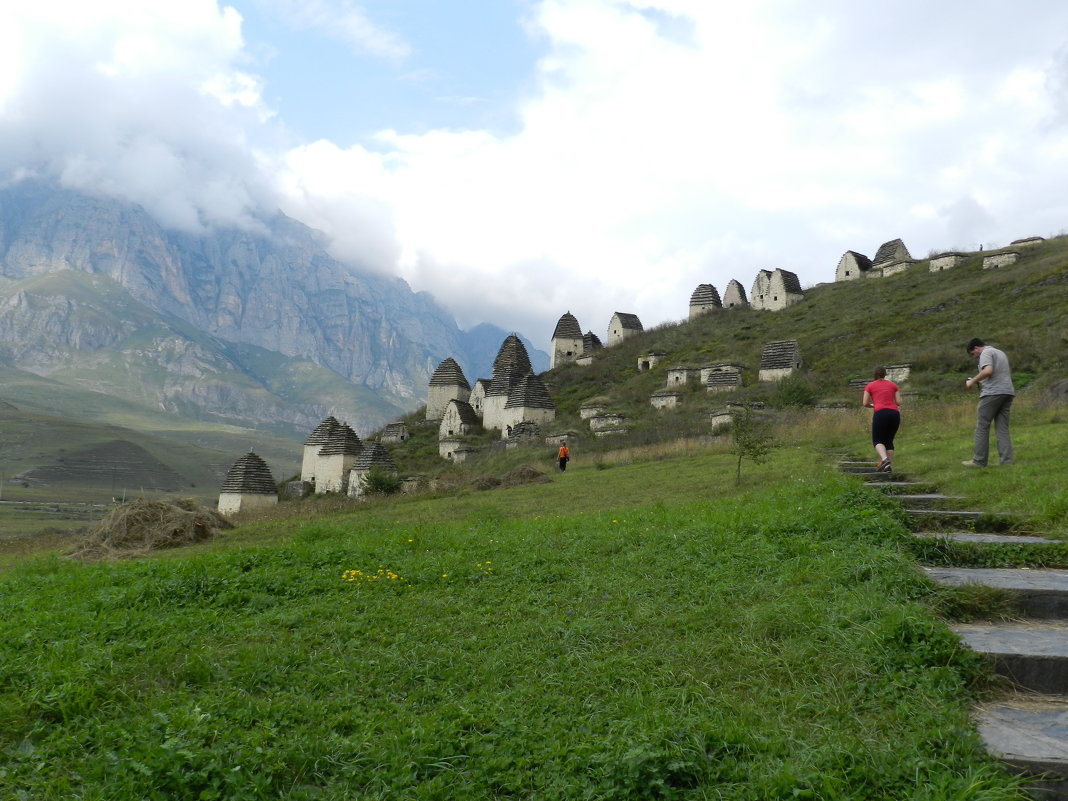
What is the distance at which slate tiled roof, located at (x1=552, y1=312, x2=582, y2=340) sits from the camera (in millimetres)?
73438

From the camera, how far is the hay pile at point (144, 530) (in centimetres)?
1658

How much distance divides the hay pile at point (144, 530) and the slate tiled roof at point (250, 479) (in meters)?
19.1

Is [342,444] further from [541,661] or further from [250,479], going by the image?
[541,661]

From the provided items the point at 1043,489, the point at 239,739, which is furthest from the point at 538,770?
the point at 1043,489

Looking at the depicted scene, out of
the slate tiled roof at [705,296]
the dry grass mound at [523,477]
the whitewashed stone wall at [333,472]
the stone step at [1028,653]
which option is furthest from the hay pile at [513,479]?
the slate tiled roof at [705,296]

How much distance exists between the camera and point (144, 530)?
58.1 feet

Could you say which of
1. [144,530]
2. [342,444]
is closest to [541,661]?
[144,530]

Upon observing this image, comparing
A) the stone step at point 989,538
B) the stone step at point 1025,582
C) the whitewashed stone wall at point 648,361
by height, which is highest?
the whitewashed stone wall at point 648,361

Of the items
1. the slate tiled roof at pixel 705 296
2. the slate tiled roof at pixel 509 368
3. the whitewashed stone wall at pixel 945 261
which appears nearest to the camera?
the slate tiled roof at pixel 509 368

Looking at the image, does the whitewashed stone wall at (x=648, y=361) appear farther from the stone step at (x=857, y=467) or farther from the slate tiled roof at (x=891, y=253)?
the stone step at (x=857, y=467)

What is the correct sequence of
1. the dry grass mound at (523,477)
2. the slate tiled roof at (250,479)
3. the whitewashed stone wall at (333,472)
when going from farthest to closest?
the whitewashed stone wall at (333,472) < the slate tiled roof at (250,479) < the dry grass mound at (523,477)

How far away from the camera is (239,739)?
14.3 ft

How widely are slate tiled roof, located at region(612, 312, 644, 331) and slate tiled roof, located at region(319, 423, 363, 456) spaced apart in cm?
3724

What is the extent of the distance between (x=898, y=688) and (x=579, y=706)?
191 cm
